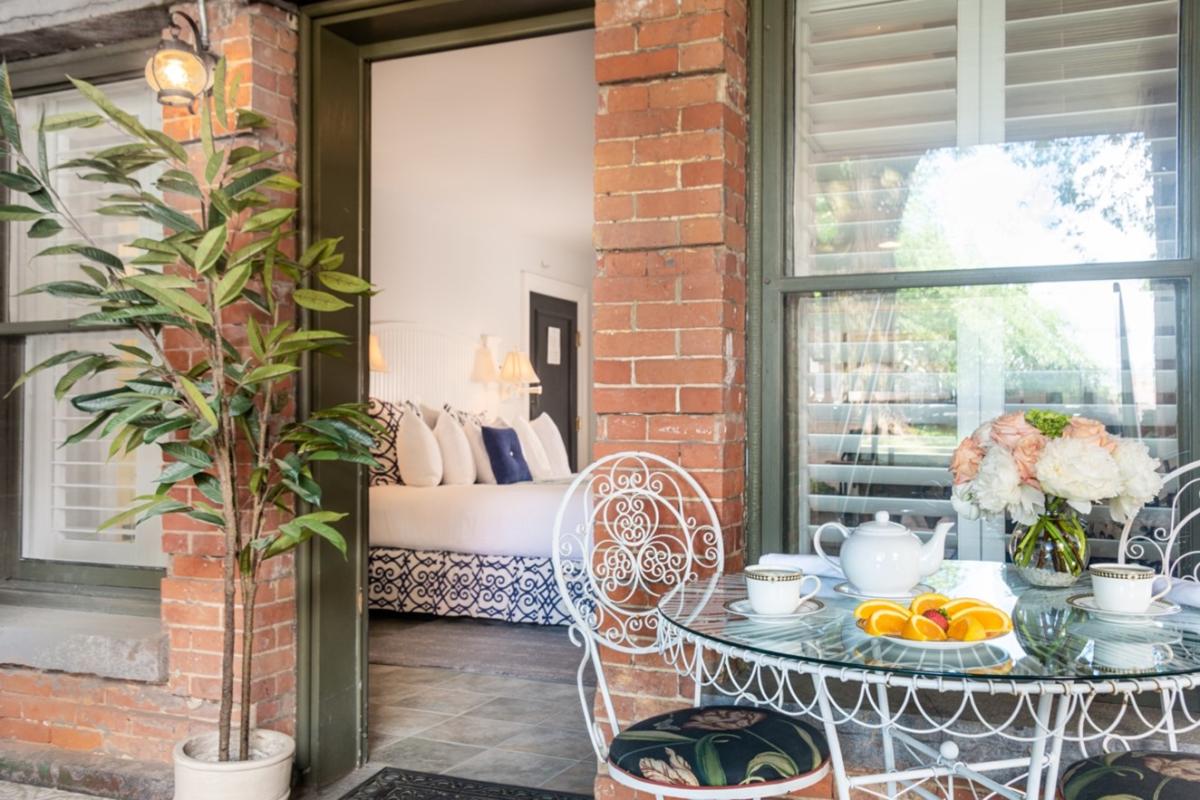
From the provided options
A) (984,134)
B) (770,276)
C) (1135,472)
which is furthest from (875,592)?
(984,134)

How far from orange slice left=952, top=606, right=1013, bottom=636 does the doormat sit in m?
1.67

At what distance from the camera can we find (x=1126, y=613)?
66.4 inches

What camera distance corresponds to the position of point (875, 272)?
2570mm

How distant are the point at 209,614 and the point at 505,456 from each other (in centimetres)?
345

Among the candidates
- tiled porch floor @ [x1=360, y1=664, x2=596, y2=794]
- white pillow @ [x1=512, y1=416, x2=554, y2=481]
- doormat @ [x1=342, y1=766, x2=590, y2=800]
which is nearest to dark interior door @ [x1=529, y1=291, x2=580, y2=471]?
white pillow @ [x1=512, y1=416, x2=554, y2=481]

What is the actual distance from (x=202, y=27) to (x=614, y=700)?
2125mm

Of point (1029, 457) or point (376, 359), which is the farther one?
point (376, 359)

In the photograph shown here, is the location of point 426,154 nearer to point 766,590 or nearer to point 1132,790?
point 766,590

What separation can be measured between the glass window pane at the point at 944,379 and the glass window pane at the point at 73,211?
2.11m

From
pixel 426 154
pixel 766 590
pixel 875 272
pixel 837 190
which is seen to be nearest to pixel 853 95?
pixel 837 190

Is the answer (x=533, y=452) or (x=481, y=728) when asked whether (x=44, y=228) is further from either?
(x=533, y=452)

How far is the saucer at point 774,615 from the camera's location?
171cm

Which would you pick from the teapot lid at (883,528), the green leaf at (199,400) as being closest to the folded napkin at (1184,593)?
the teapot lid at (883,528)

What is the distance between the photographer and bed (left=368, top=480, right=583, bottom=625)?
518 centimetres
